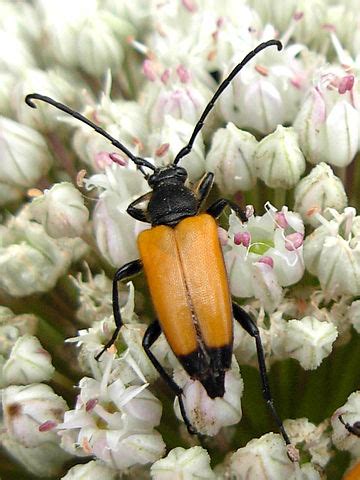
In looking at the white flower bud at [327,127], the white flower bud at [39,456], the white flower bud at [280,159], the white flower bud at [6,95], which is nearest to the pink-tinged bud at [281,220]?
the white flower bud at [280,159]

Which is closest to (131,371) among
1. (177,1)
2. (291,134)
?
(291,134)

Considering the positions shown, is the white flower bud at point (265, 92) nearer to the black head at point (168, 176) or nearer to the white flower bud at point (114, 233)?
the black head at point (168, 176)

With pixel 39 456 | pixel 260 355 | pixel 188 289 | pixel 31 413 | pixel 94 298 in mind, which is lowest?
pixel 39 456

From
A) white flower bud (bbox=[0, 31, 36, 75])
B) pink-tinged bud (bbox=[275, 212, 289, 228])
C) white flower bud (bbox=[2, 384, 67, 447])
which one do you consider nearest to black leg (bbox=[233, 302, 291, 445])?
pink-tinged bud (bbox=[275, 212, 289, 228])

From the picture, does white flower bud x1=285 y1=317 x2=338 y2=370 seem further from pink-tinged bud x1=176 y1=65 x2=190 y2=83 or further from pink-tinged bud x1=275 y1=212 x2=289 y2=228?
pink-tinged bud x1=176 y1=65 x2=190 y2=83

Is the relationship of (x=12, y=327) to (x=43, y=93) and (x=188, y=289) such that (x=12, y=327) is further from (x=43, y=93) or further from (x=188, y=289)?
(x=43, y=93)

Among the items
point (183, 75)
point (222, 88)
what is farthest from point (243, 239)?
point (183, 75)
